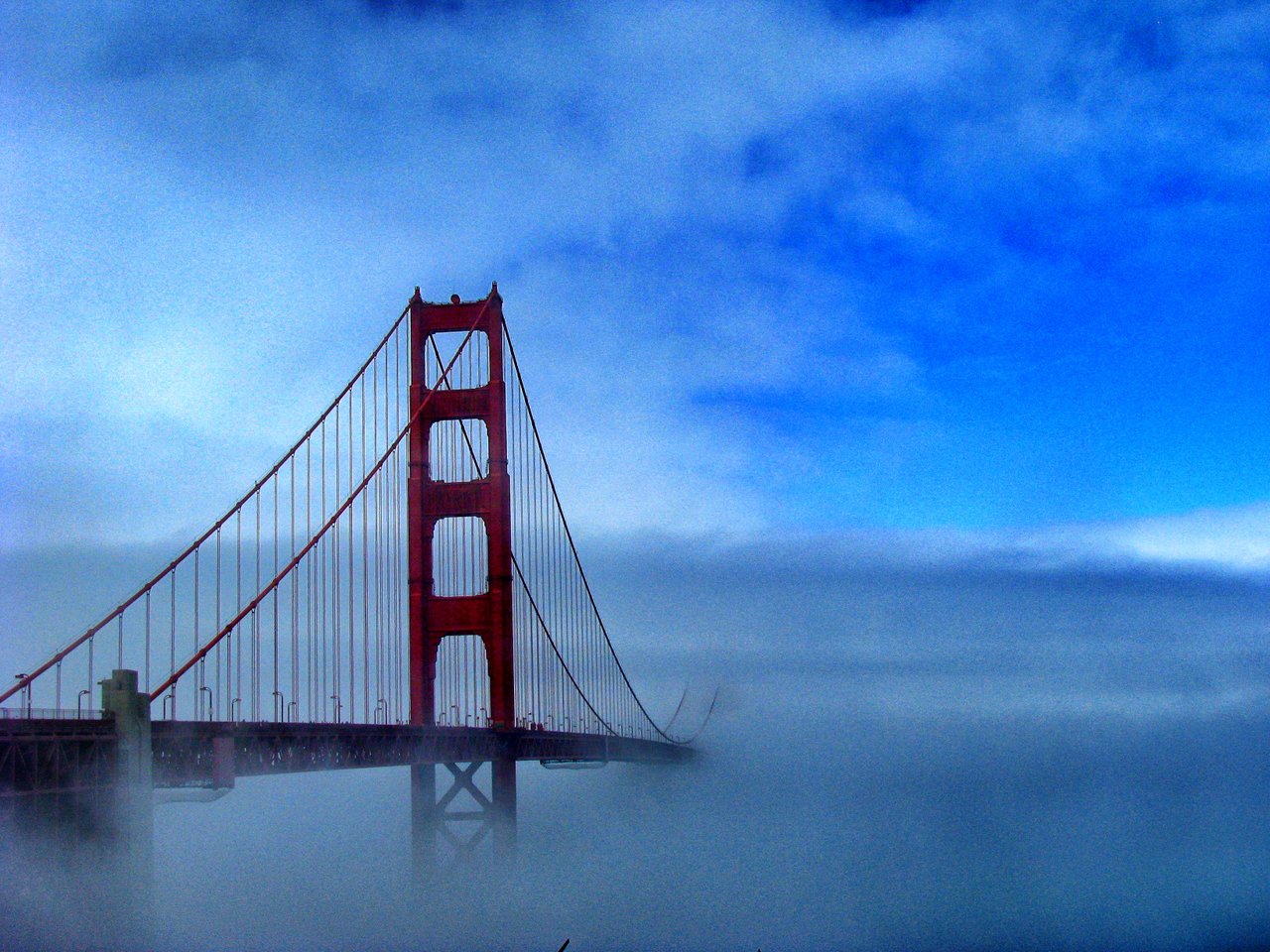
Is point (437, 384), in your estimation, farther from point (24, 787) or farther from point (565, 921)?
point (24, 787)

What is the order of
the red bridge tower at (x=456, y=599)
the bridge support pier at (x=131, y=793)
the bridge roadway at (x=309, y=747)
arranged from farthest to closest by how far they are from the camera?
the red bridge tower at (x=456, y=599) < the bridge roadway at (x=309, y=747) < the bridge support pier at (x=131, y=793)

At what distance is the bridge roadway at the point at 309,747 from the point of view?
29.0 m

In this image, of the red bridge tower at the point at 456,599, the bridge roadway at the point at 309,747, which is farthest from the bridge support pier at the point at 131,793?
the red bridge tower at the point at 456,599

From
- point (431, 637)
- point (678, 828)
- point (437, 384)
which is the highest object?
point (437, 384)

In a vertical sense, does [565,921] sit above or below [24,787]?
below

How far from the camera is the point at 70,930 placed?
24.8 meters

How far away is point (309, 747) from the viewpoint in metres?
35.1

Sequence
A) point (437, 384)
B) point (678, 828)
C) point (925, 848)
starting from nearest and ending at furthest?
point (437, 384)
point (925, 848)
point (678, 828)

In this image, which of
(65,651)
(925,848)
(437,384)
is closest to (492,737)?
(437,384)

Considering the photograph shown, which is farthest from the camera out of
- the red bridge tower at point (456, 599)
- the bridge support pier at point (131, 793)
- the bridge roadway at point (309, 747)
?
the red bridge tower at point (456, 599)

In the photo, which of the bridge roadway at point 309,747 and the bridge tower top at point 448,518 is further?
the bridge tower top at point 448,518

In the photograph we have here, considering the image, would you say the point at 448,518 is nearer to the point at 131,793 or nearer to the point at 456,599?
the point at 456,599

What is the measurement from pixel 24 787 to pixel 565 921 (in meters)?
25.2

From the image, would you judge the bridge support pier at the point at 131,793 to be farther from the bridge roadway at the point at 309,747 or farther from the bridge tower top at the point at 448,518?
the bridge tower top at the point at 448,518
